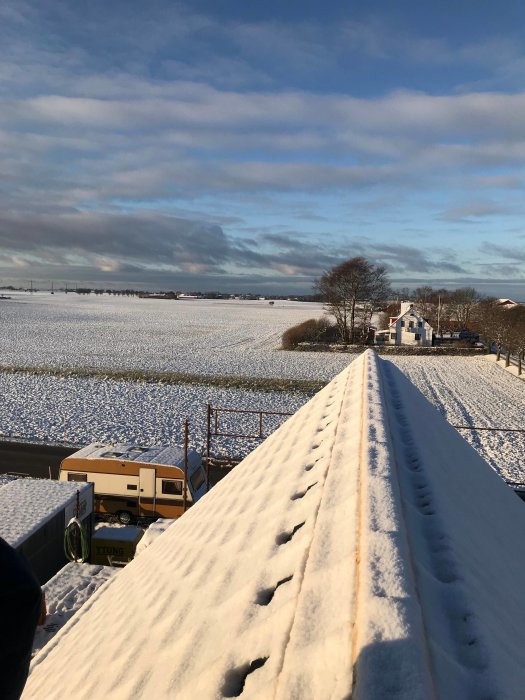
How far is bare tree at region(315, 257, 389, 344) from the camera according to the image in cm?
5397

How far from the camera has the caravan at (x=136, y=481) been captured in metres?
12.9

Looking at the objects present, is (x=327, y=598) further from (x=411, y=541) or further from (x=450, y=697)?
(x=411, y=541)

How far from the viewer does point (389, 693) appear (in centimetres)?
127

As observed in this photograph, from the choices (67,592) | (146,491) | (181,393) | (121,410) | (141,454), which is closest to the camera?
(67,592)

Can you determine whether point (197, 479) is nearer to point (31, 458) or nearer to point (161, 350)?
point (31, 458)

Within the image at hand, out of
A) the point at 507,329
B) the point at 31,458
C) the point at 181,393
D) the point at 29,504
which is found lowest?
the point at 31,458

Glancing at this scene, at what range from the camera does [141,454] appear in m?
13.5

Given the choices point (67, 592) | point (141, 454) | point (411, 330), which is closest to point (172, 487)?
point (141, 454)

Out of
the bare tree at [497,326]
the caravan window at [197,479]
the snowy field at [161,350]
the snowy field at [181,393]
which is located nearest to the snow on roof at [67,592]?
the caravan window at [197,479]

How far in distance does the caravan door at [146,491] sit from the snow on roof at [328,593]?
8.56 m

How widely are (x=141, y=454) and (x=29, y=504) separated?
144 inches

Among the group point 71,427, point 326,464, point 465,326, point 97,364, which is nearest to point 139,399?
point 71,427

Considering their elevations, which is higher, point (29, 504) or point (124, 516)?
point (29, 504)

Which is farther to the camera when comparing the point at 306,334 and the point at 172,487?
the point at 306,334
